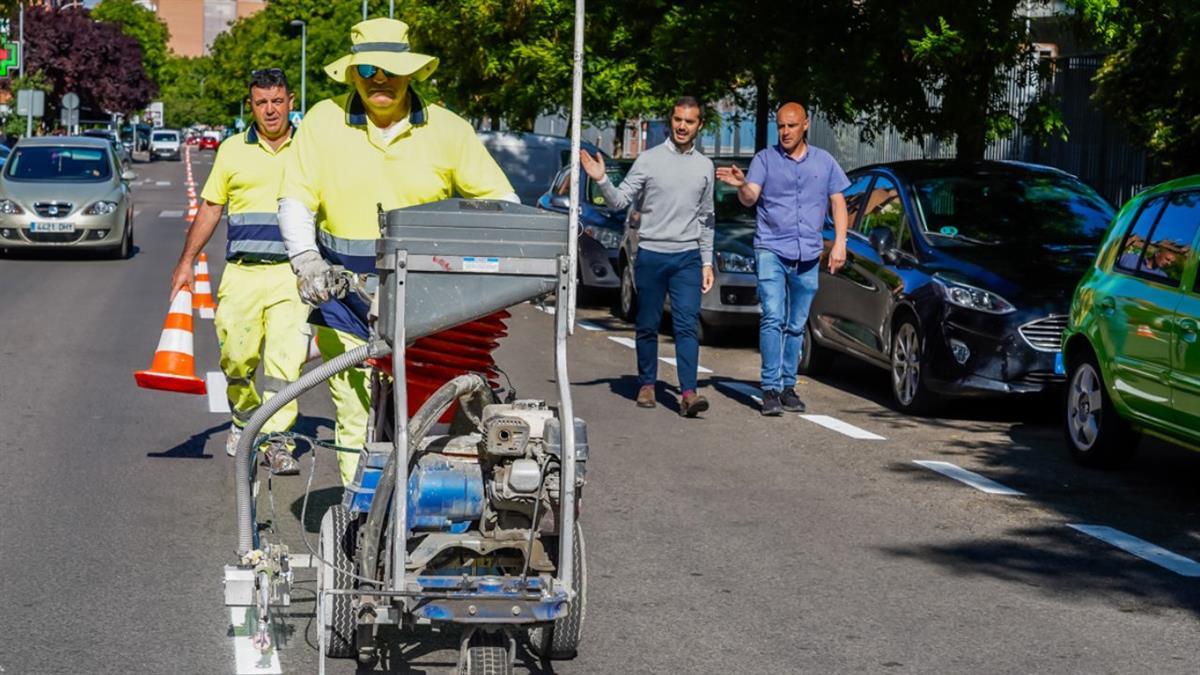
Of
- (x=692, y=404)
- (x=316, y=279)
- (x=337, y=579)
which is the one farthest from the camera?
(x=692, y=404)

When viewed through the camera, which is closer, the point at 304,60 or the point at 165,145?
the point at 304,60

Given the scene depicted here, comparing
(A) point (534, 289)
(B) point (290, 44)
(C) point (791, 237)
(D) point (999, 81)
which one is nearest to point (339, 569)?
(A) point (534, 289)

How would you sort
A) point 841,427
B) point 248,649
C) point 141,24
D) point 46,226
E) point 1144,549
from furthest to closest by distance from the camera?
point 141,24
point 46,226
point 841,427
point 1144,549
point 248,649

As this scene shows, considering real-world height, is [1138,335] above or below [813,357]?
above

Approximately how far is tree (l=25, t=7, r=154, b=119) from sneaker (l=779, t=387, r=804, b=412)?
82.7 meters

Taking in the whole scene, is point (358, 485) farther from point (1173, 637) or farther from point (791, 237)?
point (791, 237)

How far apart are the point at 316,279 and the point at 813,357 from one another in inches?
343

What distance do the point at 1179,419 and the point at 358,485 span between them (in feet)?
15.8

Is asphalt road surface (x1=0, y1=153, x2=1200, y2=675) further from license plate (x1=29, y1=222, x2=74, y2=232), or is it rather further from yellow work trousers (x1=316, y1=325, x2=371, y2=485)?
license plate (x1=29, y1=222, x2=74, y2=232)

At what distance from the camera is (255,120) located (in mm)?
9414

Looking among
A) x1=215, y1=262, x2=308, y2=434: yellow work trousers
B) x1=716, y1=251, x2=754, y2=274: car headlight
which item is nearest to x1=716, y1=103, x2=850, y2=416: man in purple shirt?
x1=215, y1=262, x2=308, y2=434: yellow work trousers

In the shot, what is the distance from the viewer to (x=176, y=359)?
34.0 feet

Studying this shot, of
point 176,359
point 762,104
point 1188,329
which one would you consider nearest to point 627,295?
point 762,104

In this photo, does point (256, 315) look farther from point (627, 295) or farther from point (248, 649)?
Result: point (627, 295)
